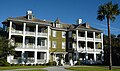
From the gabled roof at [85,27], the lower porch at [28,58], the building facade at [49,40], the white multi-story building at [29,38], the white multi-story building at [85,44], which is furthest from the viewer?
the gabled roof at [85,27]

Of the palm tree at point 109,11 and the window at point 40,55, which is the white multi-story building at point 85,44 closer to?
the window at point 40,55

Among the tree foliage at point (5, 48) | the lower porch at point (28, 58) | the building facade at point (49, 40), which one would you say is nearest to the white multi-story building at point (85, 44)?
the building facade at point (49, 40)

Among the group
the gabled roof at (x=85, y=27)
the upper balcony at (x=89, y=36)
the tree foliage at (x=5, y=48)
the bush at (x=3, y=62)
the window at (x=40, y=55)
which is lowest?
the bush at (x=3, y=62)

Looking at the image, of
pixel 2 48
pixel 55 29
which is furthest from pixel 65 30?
pixel 2 48

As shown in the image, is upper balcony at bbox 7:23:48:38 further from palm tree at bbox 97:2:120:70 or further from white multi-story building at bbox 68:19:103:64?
palm tree at bbox 97:2:120:70

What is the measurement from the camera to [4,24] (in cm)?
5047

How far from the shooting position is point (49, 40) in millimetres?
54719

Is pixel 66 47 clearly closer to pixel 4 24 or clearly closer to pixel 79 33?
pixel 79 33

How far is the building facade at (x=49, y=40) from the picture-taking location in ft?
158

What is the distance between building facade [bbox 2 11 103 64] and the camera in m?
48.2

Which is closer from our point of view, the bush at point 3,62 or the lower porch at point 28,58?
the bush at point 3,62

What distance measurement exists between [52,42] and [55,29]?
360cm

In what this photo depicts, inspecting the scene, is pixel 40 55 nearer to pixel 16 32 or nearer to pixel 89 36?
pixel 16 32

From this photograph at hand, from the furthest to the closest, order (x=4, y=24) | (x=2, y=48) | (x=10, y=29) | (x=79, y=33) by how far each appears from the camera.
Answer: (x=79, y=33)
(x=4, y=24)
(x=10, y=29)
(x=2, y=48)
